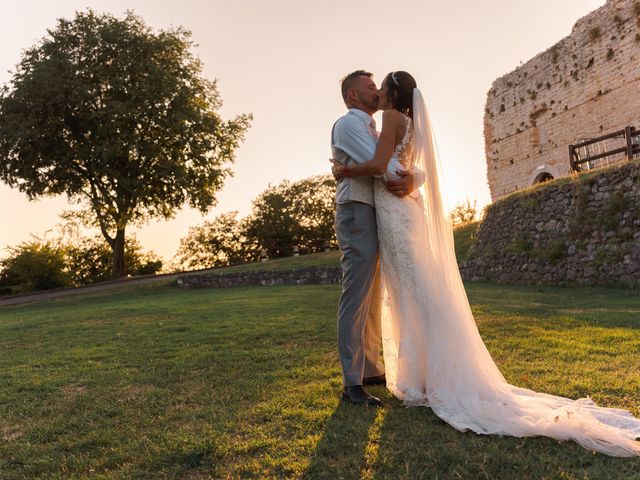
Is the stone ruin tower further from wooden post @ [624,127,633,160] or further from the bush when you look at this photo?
the bush

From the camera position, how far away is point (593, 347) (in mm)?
5352

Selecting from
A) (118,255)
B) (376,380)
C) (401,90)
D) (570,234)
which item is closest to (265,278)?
(118,255)

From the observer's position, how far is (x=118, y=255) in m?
30.9

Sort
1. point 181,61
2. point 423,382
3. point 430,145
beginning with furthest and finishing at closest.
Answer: point 181,61 < point 430,145 < point 423,382

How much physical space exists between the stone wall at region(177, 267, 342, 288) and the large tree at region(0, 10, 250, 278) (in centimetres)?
512

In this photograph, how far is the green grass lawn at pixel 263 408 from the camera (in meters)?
2.69

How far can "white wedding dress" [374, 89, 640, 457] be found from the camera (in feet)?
10.0

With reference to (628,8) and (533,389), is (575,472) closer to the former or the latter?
(533,389)

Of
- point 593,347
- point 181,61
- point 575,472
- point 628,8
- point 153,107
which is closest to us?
point 575,472

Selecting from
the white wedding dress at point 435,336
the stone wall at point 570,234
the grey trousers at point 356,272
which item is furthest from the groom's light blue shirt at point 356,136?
the stone wall at point 570,234

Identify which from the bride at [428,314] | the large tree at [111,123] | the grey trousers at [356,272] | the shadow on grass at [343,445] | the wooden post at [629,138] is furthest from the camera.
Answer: the large tree at [111,123]

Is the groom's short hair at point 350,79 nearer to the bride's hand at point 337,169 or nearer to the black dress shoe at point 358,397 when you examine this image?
the bride's hand at point 337,169

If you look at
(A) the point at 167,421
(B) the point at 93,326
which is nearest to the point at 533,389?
(A) the point at 167,421

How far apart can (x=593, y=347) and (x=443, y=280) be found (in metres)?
2.40
